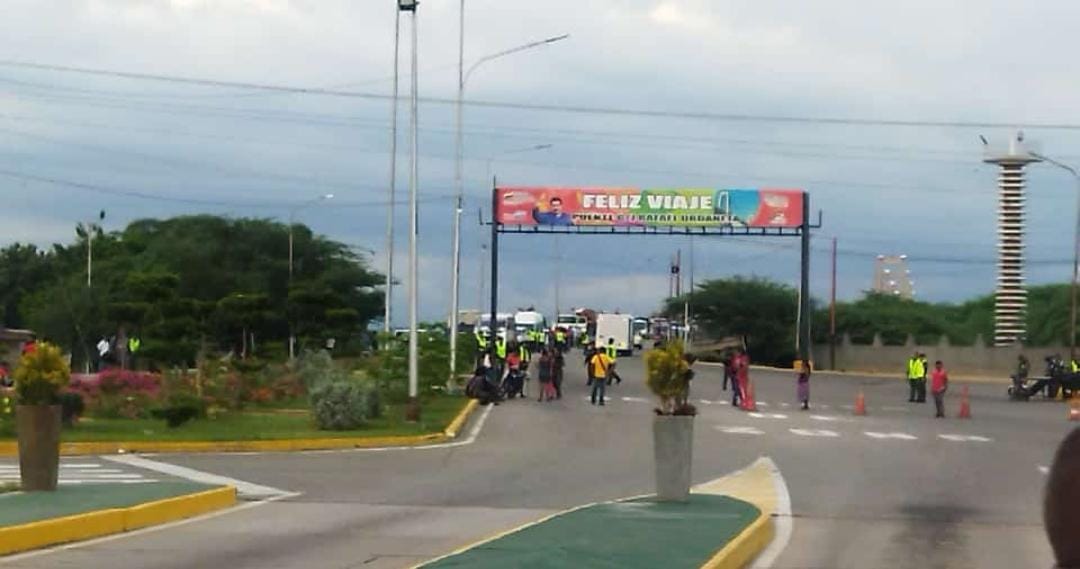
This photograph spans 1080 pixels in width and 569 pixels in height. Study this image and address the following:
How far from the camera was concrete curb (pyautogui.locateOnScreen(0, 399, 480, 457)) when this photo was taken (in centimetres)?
2944

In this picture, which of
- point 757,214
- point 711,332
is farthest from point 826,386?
point 711,332

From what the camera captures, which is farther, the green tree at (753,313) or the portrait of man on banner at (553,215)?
the green tree at (753,313)

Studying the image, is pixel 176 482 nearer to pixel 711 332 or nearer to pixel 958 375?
pixel 958 375

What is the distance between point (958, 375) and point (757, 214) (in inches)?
949

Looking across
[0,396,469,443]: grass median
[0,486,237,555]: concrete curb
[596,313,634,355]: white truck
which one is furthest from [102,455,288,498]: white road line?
[596,313,634,355]: white truck

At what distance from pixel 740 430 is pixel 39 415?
22.3 metres

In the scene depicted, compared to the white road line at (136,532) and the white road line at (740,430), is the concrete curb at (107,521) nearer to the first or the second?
the white road line at (136,532)

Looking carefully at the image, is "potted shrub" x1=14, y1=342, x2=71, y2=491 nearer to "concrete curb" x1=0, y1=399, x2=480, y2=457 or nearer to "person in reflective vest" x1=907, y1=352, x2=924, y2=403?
"concrete curb" x1=0, y1=399, x2=480, y2=457

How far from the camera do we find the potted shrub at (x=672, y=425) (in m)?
18.6

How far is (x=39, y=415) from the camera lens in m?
19.5

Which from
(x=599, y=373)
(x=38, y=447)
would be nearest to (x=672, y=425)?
(x=38, y=447)

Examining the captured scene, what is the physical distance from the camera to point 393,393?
147ft

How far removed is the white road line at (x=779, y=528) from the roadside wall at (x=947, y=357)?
62.2 metres

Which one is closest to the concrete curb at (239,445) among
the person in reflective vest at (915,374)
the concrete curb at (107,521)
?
the concrete curb at (107,521)
